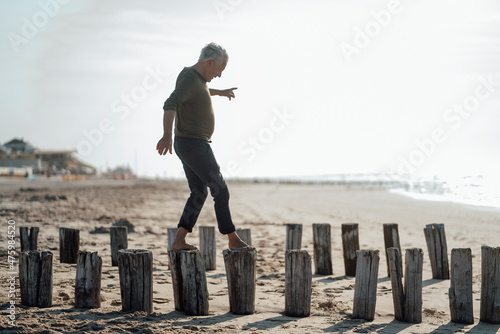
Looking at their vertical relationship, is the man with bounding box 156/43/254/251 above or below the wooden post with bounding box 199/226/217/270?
above

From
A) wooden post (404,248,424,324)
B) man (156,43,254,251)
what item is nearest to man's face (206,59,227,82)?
man (156,43,254,251)

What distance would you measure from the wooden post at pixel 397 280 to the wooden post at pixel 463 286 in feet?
1.67

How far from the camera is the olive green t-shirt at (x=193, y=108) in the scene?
486 centimetres

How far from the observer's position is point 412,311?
476cm

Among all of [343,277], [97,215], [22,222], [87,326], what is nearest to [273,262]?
[343,277]

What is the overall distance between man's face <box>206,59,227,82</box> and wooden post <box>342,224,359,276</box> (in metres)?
3.22

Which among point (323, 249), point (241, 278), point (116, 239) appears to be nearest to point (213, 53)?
point (241, 278)

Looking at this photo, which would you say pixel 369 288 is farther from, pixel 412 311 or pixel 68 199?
pixel 68 199

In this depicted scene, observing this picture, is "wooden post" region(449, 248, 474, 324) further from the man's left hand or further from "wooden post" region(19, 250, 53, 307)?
"wooden post" region(19, 250, 53, 307)

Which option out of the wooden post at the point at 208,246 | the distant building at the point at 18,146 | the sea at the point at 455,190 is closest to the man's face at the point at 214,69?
the wooden post at the point at 208,246

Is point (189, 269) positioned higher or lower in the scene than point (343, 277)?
higher

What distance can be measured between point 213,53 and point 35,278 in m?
2.70

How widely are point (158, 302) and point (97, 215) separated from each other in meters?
8.73

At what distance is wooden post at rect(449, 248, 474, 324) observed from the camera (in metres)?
4.77
